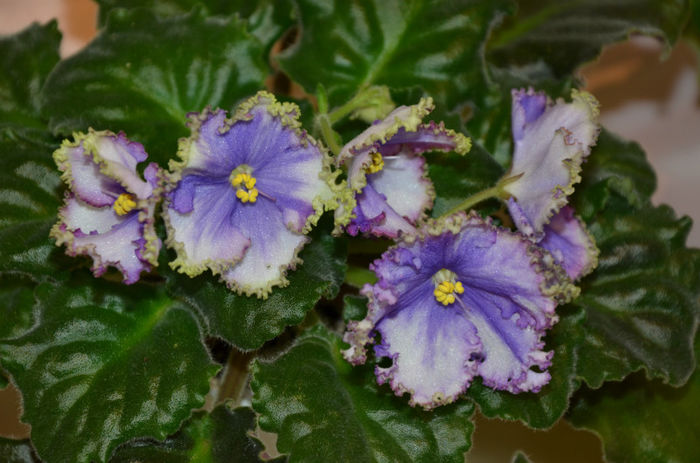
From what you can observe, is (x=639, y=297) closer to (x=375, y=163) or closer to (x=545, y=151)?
(x=545, y=151)

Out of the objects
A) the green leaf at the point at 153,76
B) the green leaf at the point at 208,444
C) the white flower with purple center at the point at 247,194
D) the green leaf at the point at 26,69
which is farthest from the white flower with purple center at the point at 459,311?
the green leaf at the point at 26,69

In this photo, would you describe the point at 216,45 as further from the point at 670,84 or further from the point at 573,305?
the point at 670,84

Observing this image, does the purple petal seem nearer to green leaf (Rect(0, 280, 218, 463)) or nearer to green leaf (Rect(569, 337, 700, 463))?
green leaf (Rect(569, 337, 700, 463))

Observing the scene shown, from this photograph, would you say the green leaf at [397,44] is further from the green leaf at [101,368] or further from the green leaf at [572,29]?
the green leaf at [101,368]

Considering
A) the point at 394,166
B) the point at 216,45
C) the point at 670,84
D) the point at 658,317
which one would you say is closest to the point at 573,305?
the point at 658,317

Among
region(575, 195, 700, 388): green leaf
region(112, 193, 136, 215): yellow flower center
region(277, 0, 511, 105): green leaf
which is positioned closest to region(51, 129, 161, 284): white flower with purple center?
region(112, 193, 136, 215): yellow flower center

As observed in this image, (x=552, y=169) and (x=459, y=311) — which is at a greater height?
(x=552, y=169)

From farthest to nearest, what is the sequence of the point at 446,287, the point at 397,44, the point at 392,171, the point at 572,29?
the point at 572,29, the point at 397,44, the point at 392,171, the point at 446,287

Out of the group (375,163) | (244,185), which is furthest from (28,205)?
(375,163)

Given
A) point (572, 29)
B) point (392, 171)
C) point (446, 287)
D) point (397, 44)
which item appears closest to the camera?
point (446, 287)
